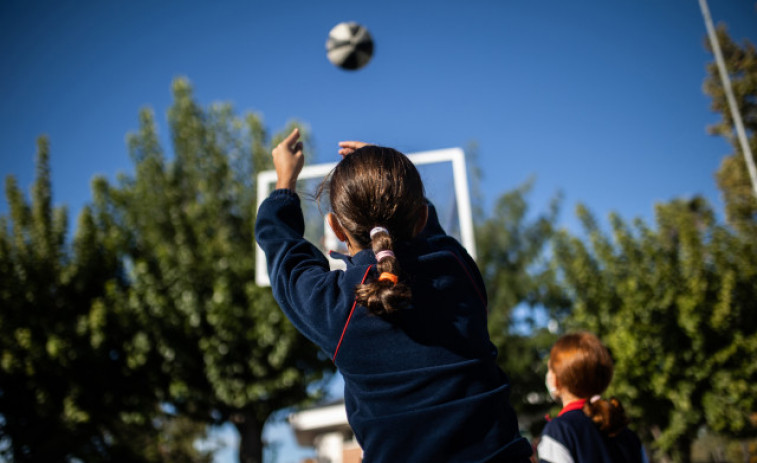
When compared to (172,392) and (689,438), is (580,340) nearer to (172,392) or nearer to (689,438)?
(172,392)

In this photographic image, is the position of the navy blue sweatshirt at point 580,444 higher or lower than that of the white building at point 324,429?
higher

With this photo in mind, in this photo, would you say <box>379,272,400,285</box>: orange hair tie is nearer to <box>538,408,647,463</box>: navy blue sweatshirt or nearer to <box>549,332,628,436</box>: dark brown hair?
<box>538,408,647,463</box>: navy blue sweatshirt

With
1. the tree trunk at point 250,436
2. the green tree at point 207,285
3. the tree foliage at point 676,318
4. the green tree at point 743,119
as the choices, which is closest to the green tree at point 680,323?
the tree foliage at point 676,318

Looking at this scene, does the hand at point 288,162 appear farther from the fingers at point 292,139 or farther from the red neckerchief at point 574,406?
the red neckerchief at point 574,406

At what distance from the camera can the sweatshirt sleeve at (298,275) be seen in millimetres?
Result: 1331

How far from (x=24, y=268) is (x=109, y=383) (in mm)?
3023

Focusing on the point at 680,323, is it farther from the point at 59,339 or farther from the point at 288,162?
the point at 59,339

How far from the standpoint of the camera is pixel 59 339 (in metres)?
10.8

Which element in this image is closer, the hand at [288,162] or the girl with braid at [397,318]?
the girl with braid at [397,318]

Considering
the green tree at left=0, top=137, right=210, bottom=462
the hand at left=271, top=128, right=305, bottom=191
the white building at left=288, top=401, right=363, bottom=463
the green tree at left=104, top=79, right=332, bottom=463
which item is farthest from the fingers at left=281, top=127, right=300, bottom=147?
the white building at left=288, top=401, right=363, bottom=463

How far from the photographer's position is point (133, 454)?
14.0m

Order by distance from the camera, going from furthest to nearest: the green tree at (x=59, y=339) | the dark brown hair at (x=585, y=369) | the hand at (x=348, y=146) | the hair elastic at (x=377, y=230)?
the green tree at (x=59, y=339) < the dark brown hair at (x=585, y=369) < the hand at (x=348, y=146) < the hair elastic at (x=377, y=230)

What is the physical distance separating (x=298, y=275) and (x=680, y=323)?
1247cm

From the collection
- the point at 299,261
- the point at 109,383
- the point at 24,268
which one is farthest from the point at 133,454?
the point at 299,261
